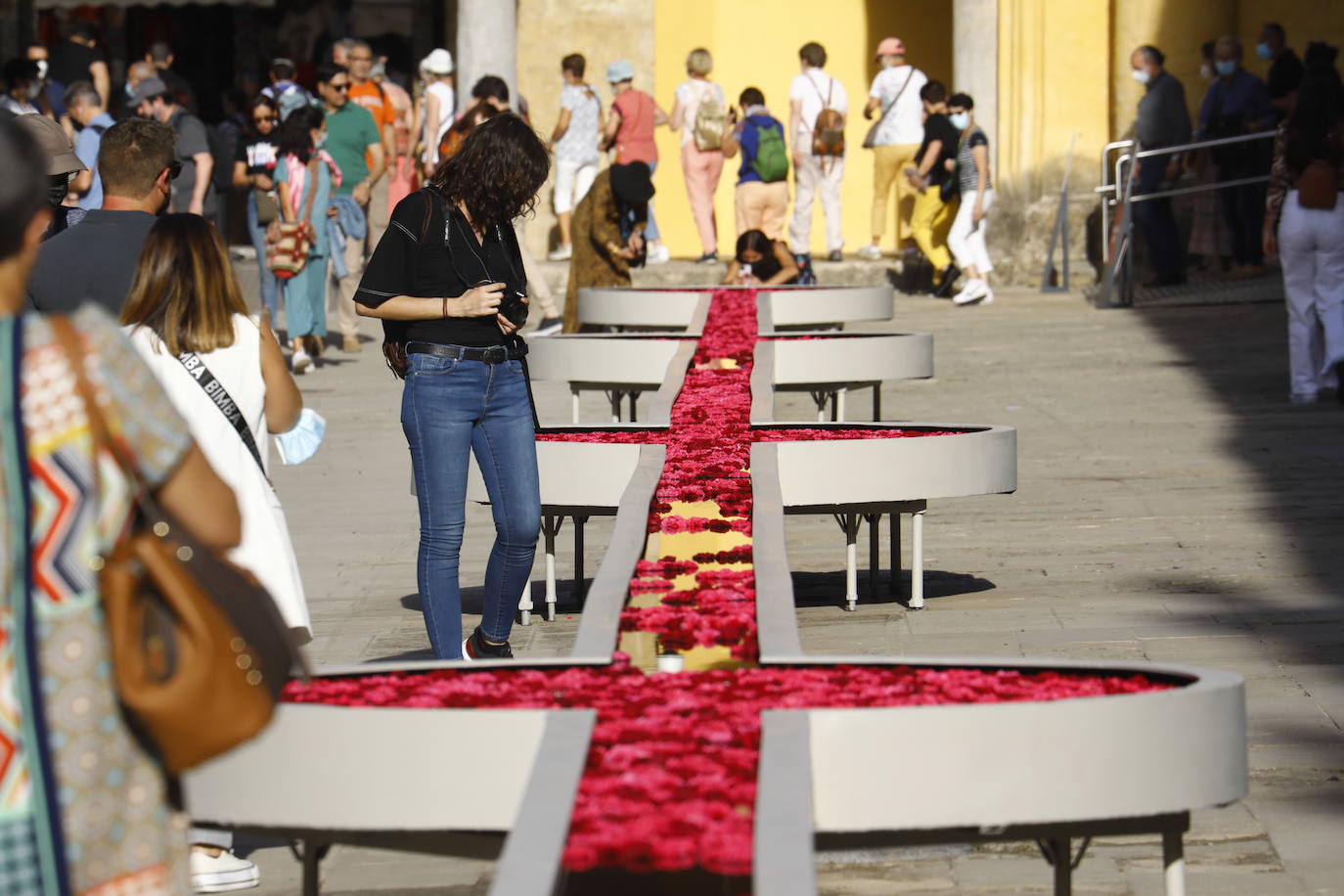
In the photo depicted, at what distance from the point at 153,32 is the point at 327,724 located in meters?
22.8

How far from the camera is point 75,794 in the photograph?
2.84 m

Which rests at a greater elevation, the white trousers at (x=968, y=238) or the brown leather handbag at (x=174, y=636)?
the white trousers at (x=968, y=238)

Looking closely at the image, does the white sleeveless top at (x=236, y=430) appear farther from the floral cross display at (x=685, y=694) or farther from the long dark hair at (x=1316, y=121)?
the long dark hair at (x=1316, y=121)

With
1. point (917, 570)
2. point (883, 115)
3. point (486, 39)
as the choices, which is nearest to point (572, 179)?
point (486, 39)

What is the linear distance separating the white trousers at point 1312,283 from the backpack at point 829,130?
23.8 ft

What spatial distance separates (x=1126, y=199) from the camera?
1903 centimetres

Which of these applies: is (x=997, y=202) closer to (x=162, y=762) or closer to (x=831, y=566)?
(x=831, y=566)

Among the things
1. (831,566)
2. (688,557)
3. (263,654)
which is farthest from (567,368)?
(263,654)

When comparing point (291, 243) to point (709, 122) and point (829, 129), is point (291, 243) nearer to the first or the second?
point (709, 122)

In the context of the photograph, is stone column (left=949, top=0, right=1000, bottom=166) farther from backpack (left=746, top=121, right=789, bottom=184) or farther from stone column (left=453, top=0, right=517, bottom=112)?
stone column (left=453, top=0, right=517, bottom=112)

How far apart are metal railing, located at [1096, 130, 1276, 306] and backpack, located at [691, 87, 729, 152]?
11.2 ft

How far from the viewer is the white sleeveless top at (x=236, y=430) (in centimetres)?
517

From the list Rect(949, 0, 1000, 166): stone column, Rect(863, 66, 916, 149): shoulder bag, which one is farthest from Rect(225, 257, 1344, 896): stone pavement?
Rect(949, 0, 1000, 166): stone column

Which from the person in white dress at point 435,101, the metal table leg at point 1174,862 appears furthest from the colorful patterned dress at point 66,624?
the person in white dress at point 435,101
